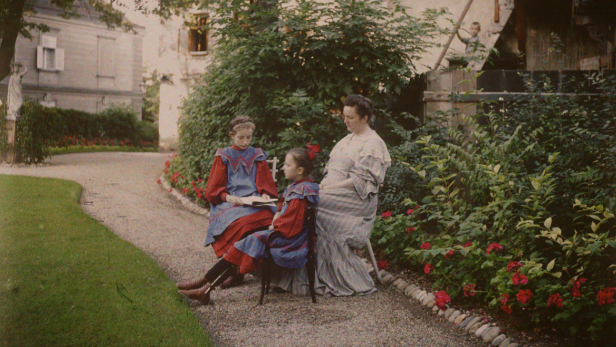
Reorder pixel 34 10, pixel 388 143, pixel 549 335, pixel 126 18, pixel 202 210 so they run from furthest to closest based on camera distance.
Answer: pixel 202 210
pixel 388 143
pixel 126 18
pixel 549 335
pixel 34 10

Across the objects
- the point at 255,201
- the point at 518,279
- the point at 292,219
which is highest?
the point at 255,201

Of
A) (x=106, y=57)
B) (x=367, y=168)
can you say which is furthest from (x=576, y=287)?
(x=106, y=57)

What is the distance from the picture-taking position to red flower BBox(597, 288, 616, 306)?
10.5 ft

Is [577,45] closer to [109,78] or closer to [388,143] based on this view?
Result: [388,143]

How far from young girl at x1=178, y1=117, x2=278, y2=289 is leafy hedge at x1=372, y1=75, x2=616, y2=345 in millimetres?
1283

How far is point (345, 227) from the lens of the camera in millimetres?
4816

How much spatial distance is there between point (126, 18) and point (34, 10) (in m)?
1.06

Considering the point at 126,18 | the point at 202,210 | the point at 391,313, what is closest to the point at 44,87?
the point at 126,18

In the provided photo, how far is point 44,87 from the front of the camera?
354cm

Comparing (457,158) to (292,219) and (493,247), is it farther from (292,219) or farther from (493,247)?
(292,219)

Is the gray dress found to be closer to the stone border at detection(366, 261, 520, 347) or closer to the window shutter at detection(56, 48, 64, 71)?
the stone border at detection(366, 261, 520, 347)

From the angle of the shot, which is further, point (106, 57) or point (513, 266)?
point (106, 57)

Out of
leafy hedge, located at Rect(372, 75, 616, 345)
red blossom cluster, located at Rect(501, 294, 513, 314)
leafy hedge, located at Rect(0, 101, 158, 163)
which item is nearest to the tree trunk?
leafy hedge, located at Rect(0, 101, 158, 163)

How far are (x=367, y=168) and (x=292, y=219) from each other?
31.4 inches
